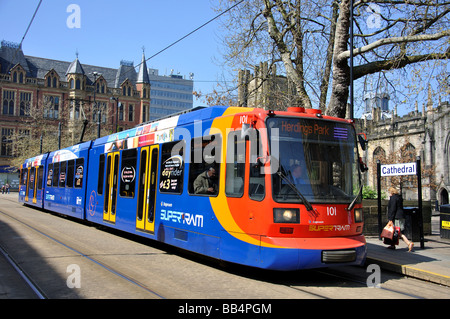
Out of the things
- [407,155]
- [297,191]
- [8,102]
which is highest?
[8,102]

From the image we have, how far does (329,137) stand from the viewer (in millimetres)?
8141

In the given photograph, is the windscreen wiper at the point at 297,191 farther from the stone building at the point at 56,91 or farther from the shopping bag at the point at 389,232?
the stone building at the point at 56,91

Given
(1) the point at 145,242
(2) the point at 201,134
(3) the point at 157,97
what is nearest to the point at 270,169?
(2) the point at 201,134

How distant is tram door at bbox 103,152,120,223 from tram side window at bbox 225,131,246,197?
19.9 ft

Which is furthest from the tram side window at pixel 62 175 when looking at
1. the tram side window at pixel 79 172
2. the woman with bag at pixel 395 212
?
the woman with bag at pixel 395 212

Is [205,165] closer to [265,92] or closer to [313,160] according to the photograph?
[313,160]

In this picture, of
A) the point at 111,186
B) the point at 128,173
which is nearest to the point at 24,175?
the point at 111,186

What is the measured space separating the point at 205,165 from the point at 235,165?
99cm

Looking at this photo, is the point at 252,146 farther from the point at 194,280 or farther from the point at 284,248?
the point at 194,280

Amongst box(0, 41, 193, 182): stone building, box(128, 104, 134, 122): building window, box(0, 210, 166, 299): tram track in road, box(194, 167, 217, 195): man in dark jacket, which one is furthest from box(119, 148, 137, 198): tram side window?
box(128, 104, 134, 122): building window

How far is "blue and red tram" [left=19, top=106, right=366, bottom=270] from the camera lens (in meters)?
7.37

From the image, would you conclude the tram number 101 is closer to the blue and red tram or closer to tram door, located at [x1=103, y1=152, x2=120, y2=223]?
the blue and red tram

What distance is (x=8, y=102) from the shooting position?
76000mm

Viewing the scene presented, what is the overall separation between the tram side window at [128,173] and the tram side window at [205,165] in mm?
3276
